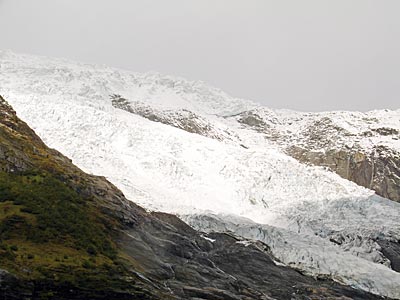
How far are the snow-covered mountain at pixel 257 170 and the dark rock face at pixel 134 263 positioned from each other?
6.56 metres

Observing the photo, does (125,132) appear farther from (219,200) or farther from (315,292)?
(315,292)

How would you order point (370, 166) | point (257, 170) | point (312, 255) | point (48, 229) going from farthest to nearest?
point (370, 166) < point (257, 170) < point (312, 255) < point (48, 229)

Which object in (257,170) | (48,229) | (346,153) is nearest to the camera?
(48,229)

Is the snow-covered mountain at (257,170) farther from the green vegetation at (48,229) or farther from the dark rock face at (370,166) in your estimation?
the green vegetation at (48,229)

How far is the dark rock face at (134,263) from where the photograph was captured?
5006cm

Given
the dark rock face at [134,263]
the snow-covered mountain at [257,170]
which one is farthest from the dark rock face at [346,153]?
the dark rock face at [134,263]

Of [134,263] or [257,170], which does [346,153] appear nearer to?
[257,170]

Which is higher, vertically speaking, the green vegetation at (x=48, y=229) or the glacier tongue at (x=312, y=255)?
the glacier tongue at (x=312, y=255)

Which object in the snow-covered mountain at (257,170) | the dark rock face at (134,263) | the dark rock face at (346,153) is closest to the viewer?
the dark rock face at (134,263)

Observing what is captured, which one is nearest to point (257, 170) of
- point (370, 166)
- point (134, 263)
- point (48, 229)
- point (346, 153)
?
point (370, 166)

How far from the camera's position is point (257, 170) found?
385 ft

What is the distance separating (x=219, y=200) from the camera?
347 feet

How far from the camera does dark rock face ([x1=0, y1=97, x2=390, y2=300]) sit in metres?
50.1

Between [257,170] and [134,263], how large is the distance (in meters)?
59.1
